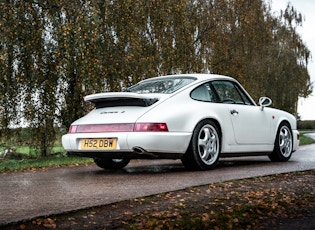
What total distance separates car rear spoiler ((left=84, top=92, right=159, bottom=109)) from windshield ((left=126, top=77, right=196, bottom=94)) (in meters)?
0.46

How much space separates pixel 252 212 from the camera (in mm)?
4426

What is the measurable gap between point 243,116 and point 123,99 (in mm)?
2108

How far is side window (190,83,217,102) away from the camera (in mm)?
7451

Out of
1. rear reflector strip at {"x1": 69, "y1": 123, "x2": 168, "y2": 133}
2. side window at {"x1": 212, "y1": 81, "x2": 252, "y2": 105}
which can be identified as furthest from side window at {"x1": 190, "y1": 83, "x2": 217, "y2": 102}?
rear reflector strip at {"x1": 69, "y1": 123, "x2": 168, "y2": 133}

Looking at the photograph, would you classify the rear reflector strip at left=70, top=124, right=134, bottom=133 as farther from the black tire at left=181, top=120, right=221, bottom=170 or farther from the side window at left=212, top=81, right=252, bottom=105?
the side window at left=212, top=81, right=252, bottom=105

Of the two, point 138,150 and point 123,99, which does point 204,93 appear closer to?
point 123,99

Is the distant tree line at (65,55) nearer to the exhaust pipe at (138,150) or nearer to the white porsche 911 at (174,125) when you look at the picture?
the white porsche 911 at (174,125)

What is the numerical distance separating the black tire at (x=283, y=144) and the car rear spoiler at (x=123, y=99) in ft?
9.93

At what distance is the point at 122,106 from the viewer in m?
7.12

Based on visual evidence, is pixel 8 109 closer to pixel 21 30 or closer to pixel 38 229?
pixel 21 30

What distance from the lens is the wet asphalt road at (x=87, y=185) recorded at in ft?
14.2

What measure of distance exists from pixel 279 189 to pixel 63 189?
2289 millimetres

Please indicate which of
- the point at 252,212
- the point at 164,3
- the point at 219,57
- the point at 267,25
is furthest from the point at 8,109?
the point at 267,25

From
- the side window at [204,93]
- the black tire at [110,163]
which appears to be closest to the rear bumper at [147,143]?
the side window at [204,93]
